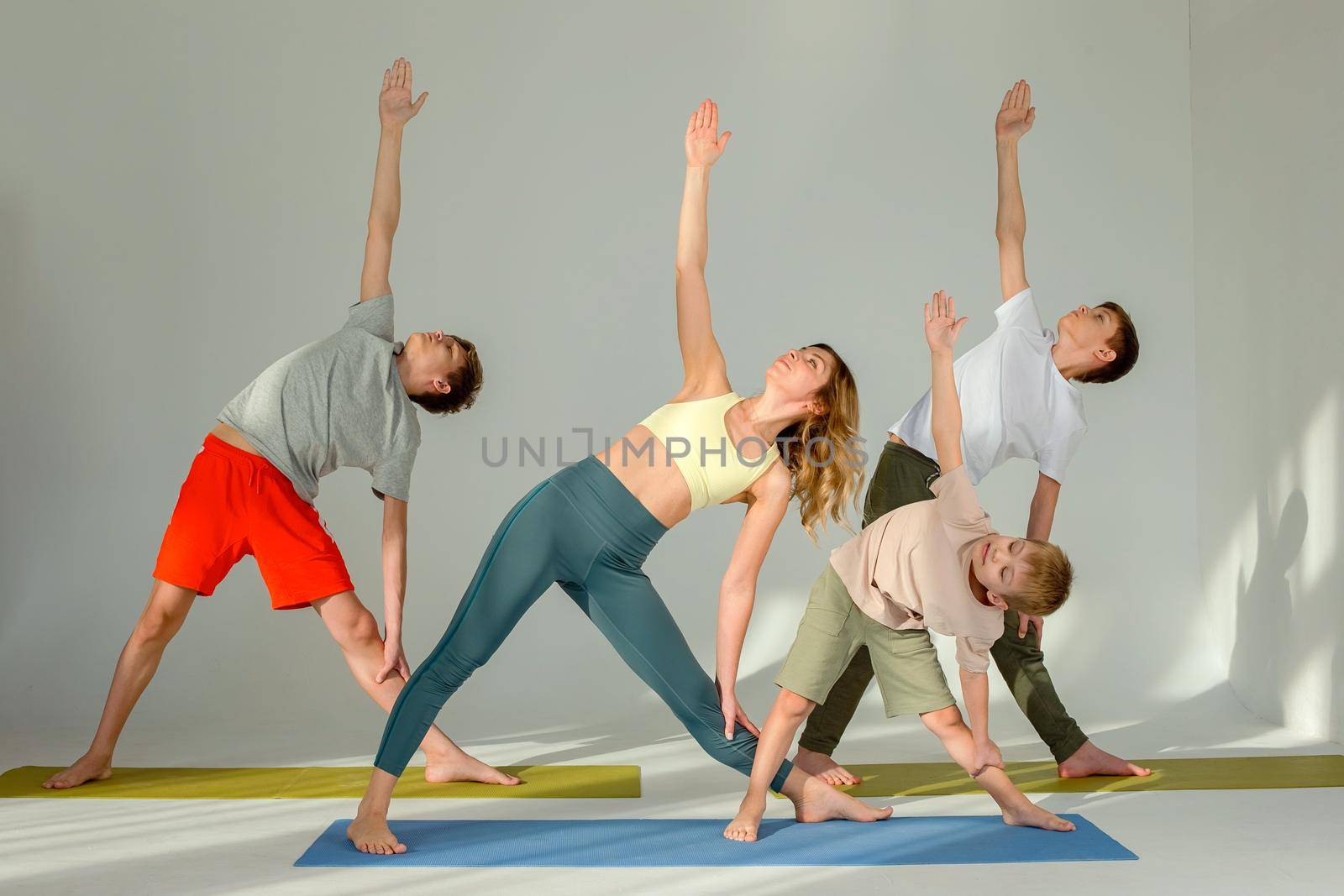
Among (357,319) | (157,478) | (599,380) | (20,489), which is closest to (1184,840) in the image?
(357,319)

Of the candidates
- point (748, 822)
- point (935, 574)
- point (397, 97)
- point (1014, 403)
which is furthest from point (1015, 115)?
point (748, 822)

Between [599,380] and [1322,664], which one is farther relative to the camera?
[599,380]

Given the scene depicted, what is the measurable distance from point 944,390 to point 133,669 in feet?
7.64

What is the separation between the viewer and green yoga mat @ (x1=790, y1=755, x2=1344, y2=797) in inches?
135

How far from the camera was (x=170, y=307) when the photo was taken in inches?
191

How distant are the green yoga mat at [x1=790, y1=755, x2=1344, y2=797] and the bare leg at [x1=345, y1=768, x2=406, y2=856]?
1.29 m

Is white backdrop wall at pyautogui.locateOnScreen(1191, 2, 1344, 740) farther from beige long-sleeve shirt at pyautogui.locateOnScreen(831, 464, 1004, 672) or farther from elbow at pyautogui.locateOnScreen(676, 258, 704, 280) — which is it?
elbow at pyautogui.locateOnScreen(676, 258, 704, 280)

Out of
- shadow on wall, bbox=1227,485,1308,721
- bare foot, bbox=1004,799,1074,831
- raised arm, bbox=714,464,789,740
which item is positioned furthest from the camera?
shadow on wall, bbox=1227,485,1308,721

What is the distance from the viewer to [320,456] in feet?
11.1

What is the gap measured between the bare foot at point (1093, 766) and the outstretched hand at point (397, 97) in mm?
2591

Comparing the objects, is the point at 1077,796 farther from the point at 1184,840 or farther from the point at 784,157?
the point at 784,157

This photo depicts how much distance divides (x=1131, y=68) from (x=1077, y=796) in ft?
10.2

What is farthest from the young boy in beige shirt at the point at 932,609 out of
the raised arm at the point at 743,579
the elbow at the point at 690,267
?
the elbow at the point at 690,267

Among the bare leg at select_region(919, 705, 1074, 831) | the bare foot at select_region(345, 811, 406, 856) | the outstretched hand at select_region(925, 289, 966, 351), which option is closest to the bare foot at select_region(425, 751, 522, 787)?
the bare foot at select_region(345, 811, 406, 856)
